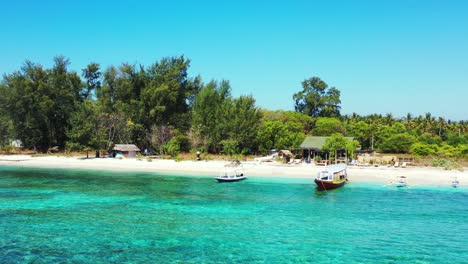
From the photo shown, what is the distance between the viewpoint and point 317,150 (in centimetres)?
5525

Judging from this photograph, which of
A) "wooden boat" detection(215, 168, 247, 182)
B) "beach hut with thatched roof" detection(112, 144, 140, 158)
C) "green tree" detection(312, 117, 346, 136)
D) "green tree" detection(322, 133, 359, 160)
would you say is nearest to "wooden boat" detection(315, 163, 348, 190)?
"wooden boat" detection(215, 168, 247, 182)

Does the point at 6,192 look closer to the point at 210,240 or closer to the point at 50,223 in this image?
the point at 50,223

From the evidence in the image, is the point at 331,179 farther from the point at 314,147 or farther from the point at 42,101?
the point at 42,101

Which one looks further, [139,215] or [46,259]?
[139,215]

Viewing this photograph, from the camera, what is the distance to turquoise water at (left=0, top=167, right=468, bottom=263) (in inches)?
679

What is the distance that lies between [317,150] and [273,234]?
118 ft

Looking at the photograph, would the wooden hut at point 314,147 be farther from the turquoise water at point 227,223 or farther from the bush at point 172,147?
the bush at point 172,147

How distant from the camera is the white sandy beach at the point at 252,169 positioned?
1590 inches

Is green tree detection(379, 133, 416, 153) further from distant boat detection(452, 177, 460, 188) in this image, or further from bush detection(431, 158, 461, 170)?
distant boat detection(452, 177, 460, 188)

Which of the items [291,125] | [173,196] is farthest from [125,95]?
[173,196]

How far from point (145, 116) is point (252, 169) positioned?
24.5 metres

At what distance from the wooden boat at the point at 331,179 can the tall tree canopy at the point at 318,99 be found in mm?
48150

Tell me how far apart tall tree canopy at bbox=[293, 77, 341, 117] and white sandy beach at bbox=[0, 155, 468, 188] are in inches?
1518

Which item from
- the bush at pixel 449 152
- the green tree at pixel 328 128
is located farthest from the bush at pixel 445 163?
the green tree at pixel 328 128
